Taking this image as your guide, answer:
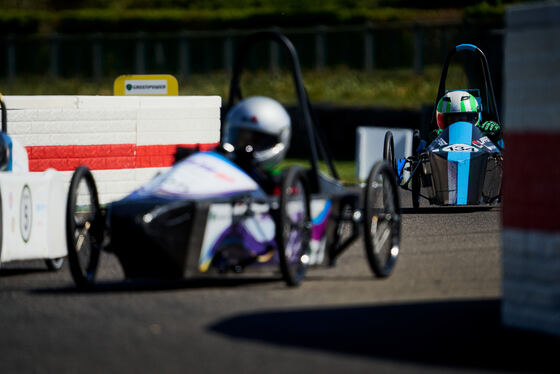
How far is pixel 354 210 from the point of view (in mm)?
8422

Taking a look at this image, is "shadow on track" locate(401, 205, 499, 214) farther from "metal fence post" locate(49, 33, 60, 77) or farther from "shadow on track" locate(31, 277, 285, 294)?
"metal fence post" locate(49, 33, 60, 77)

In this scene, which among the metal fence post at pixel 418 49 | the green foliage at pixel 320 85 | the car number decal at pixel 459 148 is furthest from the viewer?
the metal fence post at pixel 418 49

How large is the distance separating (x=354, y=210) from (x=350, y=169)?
14.3m

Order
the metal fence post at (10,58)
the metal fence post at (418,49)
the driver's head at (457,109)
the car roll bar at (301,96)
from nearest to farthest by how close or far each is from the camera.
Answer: the car roll bar at (301,96) → the driver's head at (457,109) → the metal fence post at (418,49) → the metal fence post at (10,58)

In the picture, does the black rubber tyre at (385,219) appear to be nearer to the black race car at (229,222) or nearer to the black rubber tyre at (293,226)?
the black race car at (229,222)

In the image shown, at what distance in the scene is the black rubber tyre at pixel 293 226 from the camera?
24.2ft

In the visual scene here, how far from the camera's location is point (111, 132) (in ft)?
44.6

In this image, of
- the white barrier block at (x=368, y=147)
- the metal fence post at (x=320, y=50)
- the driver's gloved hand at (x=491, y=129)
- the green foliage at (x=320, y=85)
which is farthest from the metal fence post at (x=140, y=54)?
the driver's gloved hand at (x=491, y=129)

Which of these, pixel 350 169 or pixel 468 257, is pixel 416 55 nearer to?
pixel 350 169

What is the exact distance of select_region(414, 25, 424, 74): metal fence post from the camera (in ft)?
113

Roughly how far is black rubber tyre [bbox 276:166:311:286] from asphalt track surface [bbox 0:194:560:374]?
0.16m

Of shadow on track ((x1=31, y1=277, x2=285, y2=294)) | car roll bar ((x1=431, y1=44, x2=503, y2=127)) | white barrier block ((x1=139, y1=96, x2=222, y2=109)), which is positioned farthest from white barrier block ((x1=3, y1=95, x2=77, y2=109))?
shadow on track ((x1=31, y1=277, x2=285, y2=294))

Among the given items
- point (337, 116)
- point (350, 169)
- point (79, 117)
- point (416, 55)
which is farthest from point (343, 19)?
point (79, 117)

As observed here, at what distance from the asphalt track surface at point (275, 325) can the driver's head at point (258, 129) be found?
35.6 inches
